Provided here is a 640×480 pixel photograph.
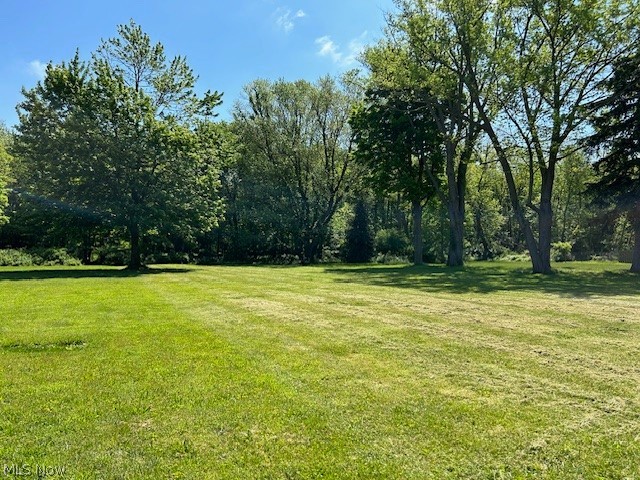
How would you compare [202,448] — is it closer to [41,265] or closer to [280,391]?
[280,391]

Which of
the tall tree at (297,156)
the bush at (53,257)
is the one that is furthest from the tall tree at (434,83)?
the bush at (53,257)

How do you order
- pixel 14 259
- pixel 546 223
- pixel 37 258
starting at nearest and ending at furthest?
1. pixel 546 223
2. pixel 14 259
3. pixel 37 258

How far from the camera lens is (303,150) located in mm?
37031

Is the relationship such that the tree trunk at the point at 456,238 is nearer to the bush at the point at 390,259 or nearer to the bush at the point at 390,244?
the bush at the point at 390,259

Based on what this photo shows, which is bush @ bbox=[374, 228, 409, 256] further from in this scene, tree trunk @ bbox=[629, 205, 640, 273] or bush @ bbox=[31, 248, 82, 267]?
bush @ bbox=[31, 248, 82, 267]

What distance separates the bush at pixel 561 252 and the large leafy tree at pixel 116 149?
3012 centimetres

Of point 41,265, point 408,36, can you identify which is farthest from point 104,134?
point 408,36

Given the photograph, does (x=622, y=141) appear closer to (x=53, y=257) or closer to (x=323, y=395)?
(x=323, y=395)

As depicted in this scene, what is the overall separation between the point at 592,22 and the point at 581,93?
287cm

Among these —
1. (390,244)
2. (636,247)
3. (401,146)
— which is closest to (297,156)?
(390,244)

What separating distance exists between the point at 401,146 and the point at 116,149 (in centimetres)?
1629

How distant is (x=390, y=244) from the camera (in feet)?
127

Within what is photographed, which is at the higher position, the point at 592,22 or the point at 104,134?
the point at 592,22

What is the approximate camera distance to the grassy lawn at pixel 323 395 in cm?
295
